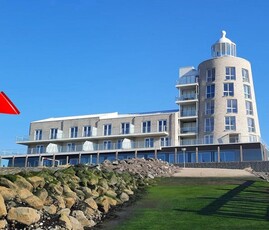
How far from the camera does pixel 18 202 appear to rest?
35.1 ft

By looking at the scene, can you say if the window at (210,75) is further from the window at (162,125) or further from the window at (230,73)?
the window at (162,125)

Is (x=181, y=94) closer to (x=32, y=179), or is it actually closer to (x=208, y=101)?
(x=208, y=101)

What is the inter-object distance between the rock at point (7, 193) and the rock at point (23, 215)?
31.6 inches

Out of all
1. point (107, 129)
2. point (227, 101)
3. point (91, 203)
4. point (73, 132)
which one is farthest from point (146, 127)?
point (91, 203)

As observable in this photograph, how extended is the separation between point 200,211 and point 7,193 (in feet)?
19.5

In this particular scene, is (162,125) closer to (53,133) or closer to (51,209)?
(53,133)

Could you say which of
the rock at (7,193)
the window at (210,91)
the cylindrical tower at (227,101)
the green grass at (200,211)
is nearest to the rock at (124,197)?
the green grass at (200,211)

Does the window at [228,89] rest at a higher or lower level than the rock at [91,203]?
higher

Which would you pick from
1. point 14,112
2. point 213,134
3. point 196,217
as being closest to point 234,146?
point 213,134

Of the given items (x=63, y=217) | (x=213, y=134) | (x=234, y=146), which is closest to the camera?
(x=63, y=217)

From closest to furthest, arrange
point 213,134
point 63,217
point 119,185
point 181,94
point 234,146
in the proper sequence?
point 63,217 → point 119,185 → point 234,146 → point 213,134 → point 181,94

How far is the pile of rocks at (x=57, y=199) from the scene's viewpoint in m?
9.93

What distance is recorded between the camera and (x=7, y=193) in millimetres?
10758

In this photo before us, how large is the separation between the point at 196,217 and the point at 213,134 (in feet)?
146
